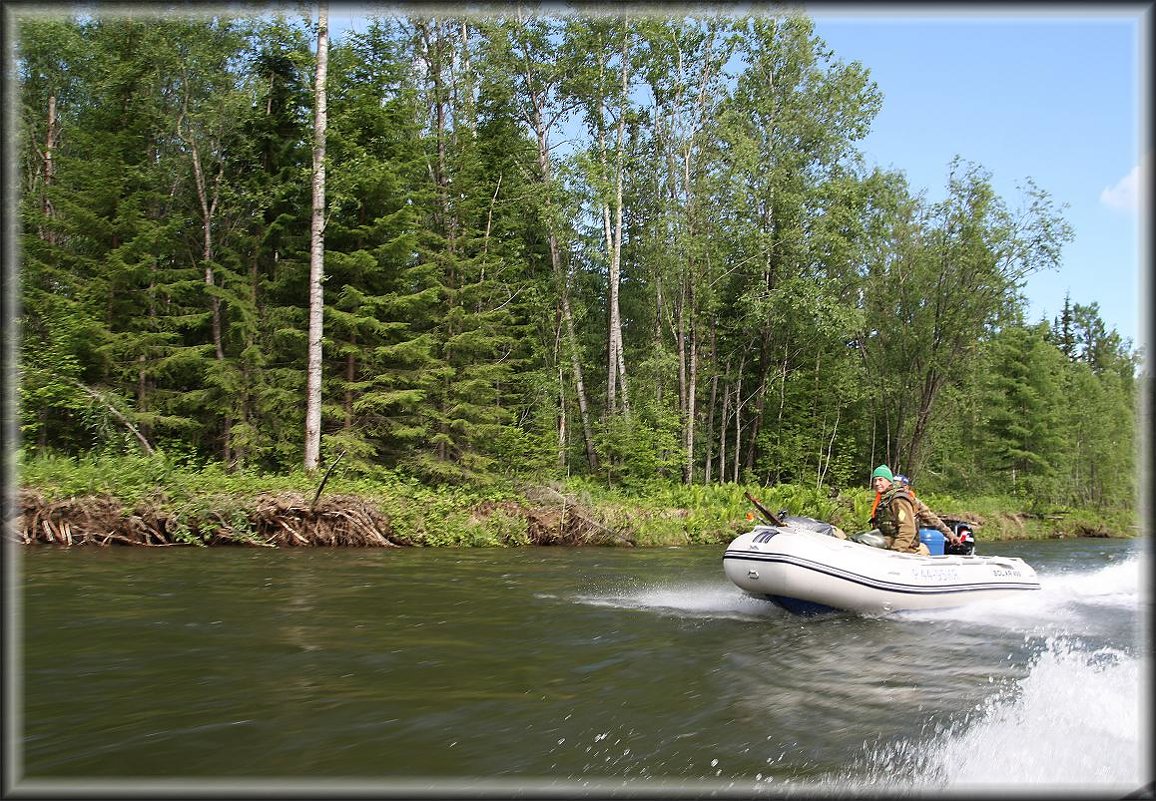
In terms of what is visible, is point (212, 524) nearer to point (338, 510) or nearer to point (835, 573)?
point (338, 510)

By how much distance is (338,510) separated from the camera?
14.4m

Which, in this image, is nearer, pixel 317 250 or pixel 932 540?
pixel 932 540

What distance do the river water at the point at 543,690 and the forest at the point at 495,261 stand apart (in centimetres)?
826

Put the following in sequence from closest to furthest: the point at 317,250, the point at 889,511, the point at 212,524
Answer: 1. the point at 889,511
2. the point at 212,524
3. the point at 317,250

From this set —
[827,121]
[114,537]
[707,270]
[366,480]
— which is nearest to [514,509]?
[366,480]

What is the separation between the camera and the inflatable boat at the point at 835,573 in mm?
8562

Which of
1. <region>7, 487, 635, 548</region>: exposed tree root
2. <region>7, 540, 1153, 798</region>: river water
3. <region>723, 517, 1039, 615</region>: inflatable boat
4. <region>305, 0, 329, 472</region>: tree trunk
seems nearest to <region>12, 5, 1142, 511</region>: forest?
<region>305, 0, 329, 472</region>: tree trunk

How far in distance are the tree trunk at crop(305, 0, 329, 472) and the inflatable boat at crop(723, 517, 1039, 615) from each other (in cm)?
1058

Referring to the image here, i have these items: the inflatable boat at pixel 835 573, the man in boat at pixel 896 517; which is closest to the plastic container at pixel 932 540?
the man in boat at pixel 896 517

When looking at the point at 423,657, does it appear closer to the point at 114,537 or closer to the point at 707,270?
the point at 114,537

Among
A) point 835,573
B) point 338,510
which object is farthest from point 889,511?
point 338,510

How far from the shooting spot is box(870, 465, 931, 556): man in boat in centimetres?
948

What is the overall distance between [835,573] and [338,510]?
9.41 m

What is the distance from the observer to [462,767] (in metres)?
4.11
